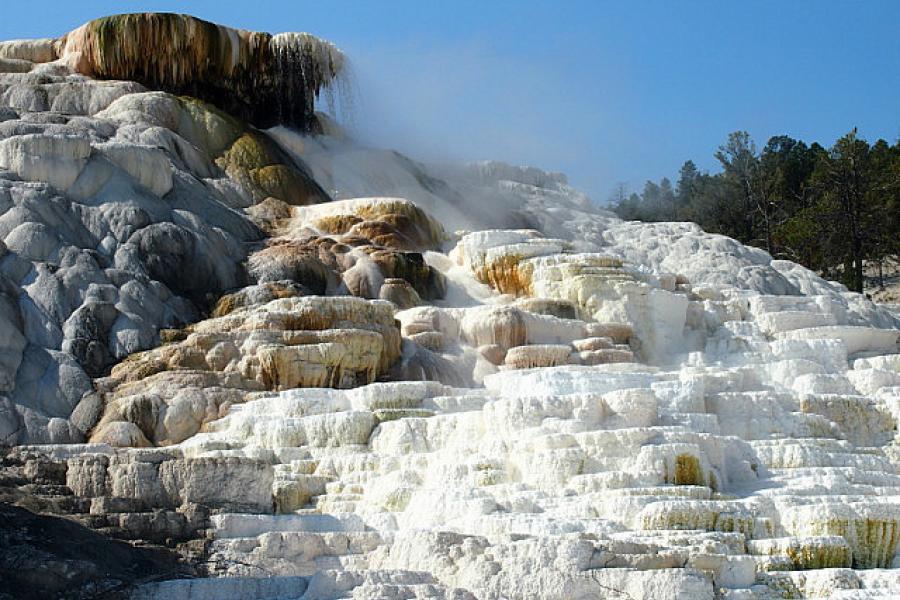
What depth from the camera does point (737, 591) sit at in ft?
39.1

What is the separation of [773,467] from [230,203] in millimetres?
13539

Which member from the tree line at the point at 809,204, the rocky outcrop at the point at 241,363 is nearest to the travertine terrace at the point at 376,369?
the rocky outcrop at the point at 241,363

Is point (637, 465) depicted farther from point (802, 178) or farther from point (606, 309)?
point (802, 178)

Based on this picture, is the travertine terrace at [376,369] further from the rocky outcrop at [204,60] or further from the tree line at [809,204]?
the tree line at [809,204]

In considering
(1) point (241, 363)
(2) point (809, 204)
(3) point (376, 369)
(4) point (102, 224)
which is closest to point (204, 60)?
(4) point (102, 224)

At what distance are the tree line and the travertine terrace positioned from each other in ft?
16.9

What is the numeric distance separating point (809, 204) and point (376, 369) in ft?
71.6

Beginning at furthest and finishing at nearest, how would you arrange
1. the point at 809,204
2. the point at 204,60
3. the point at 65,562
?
the point at 809,204 < the point at 204,60 < the point at 65,562

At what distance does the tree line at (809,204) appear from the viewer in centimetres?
3416

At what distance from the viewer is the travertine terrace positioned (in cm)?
1281

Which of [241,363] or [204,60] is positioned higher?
[204,60]

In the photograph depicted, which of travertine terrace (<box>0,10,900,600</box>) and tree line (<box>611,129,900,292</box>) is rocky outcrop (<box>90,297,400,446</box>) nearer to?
travertine terrace (<box>0,10,900,600</box>)

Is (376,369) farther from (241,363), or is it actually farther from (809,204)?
(809,204)

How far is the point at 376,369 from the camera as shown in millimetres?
19844
